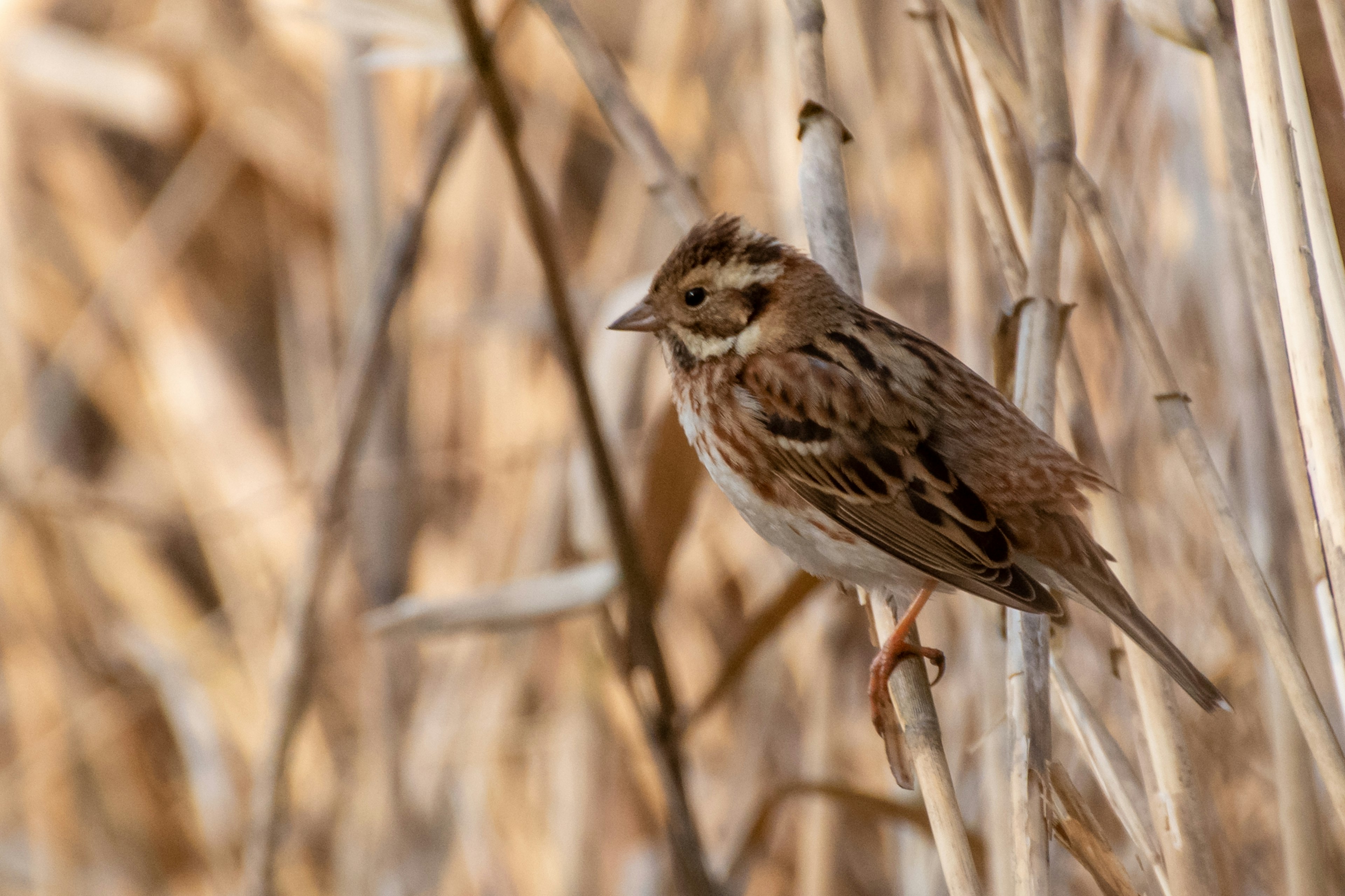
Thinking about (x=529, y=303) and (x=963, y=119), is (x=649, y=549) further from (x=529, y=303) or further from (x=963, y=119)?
(x=529, y=303)

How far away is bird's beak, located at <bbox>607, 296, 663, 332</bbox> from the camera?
2.26 meters

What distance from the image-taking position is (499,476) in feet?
12.4

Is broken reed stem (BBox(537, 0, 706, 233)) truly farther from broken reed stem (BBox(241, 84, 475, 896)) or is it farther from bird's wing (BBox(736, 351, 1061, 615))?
broken reed stem (BBox(241, 84, 475, 896))

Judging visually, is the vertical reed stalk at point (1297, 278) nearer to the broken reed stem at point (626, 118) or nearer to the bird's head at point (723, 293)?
the bird's head at point (723, 293)

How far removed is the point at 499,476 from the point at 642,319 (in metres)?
1.60

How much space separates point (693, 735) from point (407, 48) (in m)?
2.17

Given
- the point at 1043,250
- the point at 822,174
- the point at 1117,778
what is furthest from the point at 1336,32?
the point at 1117,778

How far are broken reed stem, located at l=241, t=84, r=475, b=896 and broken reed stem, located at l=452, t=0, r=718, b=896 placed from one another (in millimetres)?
465

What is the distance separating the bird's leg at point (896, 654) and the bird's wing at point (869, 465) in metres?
0.07

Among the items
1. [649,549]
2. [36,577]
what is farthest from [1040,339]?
[36,577]

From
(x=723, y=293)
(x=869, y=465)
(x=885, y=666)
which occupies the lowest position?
(x=885, y=666)

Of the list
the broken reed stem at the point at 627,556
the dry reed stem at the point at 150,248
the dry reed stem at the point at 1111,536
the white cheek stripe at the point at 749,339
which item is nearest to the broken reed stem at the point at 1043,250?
the dry reed stem at the point at 1111,536

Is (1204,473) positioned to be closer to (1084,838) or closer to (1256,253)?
(1256,253)

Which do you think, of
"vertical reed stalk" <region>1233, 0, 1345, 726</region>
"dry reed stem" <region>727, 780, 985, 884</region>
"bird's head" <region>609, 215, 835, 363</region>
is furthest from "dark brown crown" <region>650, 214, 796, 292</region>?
A: "dry reed stem" <region>727, 780, 985, 884</region>
